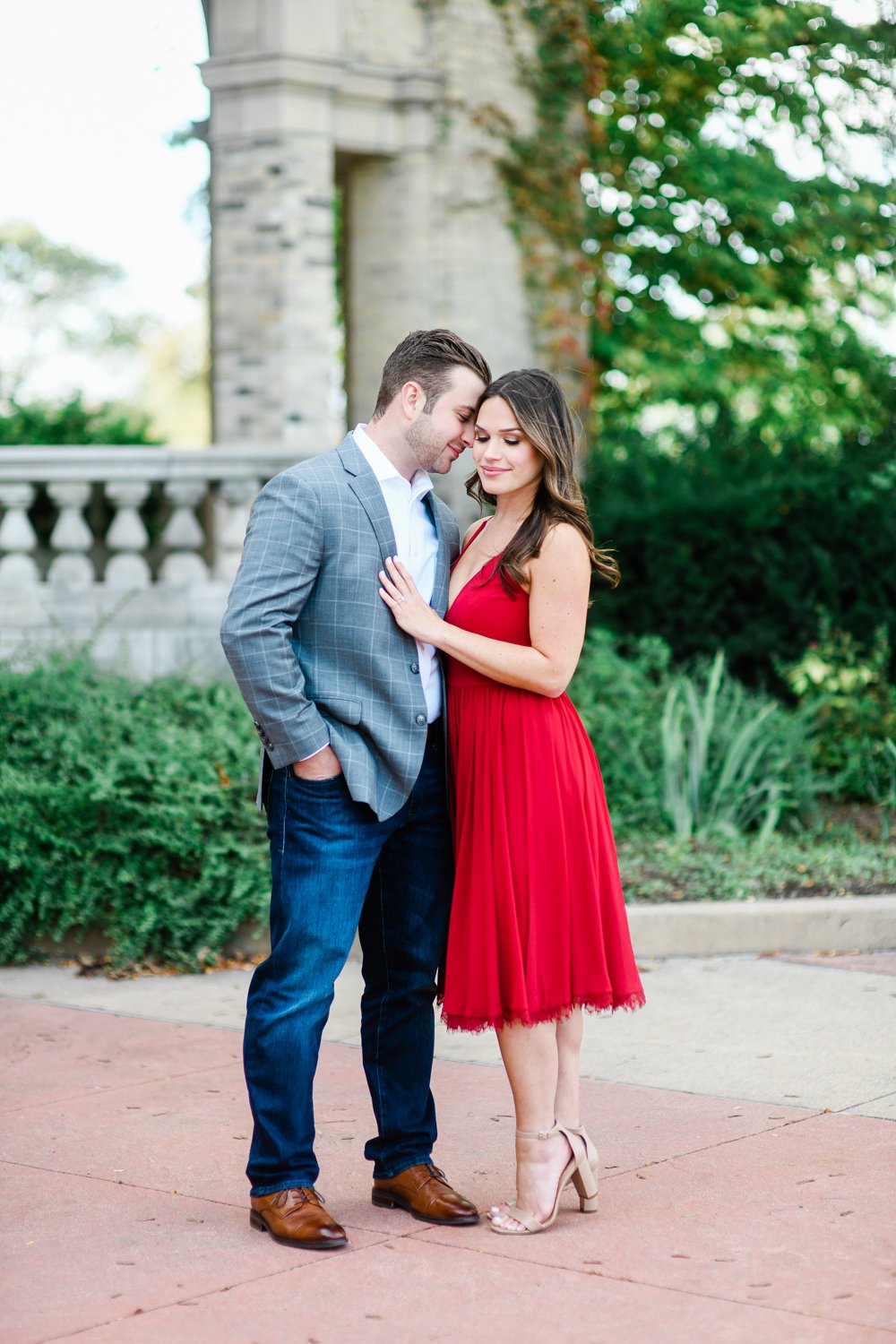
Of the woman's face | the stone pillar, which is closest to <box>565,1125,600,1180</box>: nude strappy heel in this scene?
the woman's face

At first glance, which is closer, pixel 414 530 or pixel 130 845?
pixel 414 530

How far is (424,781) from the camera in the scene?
3.76 metres

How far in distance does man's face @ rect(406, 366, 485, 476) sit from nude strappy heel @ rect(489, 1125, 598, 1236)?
60.0 inches

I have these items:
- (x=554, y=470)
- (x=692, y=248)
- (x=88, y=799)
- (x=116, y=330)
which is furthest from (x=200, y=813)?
(x=116, y=330)

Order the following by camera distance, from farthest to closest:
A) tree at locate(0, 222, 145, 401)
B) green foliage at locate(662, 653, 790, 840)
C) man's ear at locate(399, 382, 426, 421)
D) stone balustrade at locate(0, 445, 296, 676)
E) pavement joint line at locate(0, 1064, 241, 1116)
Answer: tree at locate(0, 222, 145, 401) < stone balustrade at locate(0, 445, 296, 676) < green foliage at locate(662, 653, 790, 840) < pavement joint line at locate(0, 1064, 241, 1116) < man's ear at locate(399, 382, 426, 421)

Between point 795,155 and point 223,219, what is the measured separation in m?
5.06

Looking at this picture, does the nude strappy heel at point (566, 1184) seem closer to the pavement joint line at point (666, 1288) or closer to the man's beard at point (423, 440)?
the pavement joint line at point (666, 1288)

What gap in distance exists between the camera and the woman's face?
144 inches

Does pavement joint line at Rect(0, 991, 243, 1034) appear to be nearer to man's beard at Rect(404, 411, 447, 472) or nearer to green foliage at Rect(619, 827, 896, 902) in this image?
green foliage at Rect(619, 827, 896, 902)

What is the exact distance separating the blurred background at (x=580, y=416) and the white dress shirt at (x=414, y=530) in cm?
284

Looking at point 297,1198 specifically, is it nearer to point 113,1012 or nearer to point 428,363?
point 428,363

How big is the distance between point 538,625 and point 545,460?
379mm

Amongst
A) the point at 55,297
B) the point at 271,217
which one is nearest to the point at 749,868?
the point at 271,217

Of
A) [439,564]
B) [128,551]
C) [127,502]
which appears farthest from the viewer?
[128,551]
